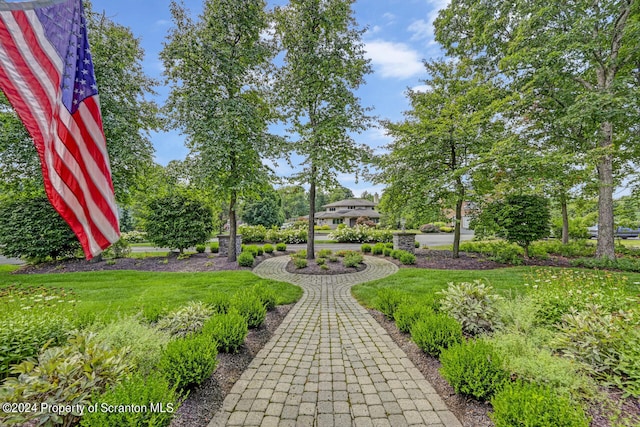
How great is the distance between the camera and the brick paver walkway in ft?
7.35

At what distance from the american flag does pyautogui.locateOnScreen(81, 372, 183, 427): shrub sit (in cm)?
111

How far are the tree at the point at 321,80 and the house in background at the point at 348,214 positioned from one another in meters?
23.4

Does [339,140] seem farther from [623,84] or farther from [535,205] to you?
[623,84]

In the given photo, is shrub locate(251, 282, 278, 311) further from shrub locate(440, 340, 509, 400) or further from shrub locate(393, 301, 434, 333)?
shrub locate(440, 340, 509, 400)

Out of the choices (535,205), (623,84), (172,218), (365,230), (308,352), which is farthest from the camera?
(365,230)

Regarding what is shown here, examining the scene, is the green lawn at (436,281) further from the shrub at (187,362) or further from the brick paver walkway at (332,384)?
the shrub at (187,362)

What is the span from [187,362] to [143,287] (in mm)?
5312

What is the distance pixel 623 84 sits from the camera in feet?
26.9

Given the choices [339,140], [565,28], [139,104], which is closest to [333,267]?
[339,140]

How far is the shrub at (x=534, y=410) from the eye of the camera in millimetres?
1681

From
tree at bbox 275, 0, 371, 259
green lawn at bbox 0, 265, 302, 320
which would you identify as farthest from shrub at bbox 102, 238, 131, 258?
tree at bbox 275, 0, 371, 259

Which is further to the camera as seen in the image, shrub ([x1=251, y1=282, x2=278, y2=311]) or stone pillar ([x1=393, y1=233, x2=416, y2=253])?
stone pillar ([x1=393, y1=233, x2=416, y2=253])

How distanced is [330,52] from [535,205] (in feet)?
32.4

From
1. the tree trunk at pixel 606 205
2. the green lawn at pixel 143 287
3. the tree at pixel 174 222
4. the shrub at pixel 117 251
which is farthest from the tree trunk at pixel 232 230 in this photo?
the tree trunk at pixel 606 205
